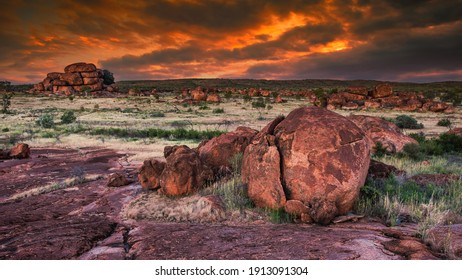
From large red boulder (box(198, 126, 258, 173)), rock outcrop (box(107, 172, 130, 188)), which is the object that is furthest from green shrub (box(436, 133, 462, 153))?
rock outcrop (box(107, 172, 130, 188))

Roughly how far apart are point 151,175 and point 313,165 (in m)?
4.38

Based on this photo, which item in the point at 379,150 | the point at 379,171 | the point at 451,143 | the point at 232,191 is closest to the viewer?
the point at 232,191

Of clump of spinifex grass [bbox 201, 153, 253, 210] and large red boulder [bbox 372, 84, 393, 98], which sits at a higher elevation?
large red boulder [bbox 372, 84, 393, 98]

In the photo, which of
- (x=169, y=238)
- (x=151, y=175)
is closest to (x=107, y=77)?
(x=151, y=175)

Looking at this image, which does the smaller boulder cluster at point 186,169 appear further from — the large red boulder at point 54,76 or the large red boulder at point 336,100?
the large red boulder at point 54,76

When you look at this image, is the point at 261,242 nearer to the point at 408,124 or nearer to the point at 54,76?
the point at 408,124

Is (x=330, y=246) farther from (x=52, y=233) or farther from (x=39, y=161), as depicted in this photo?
(x=39, y=161)

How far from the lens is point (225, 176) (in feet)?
30.8

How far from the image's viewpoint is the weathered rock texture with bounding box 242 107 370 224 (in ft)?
21.3

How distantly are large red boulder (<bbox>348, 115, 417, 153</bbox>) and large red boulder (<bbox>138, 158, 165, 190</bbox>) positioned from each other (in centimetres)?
952

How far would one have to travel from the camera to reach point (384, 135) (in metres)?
15.3

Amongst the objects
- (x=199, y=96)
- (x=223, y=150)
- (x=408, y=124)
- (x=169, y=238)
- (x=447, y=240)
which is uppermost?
(x=199, y=96)

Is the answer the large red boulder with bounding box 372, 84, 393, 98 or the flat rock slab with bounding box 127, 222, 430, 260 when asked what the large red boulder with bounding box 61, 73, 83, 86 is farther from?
the flat rock slab with bounding box 127, 222, 430, 260

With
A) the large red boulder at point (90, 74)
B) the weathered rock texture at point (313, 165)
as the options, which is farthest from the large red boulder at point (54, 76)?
the weathered rock texture at point (313, 165)
